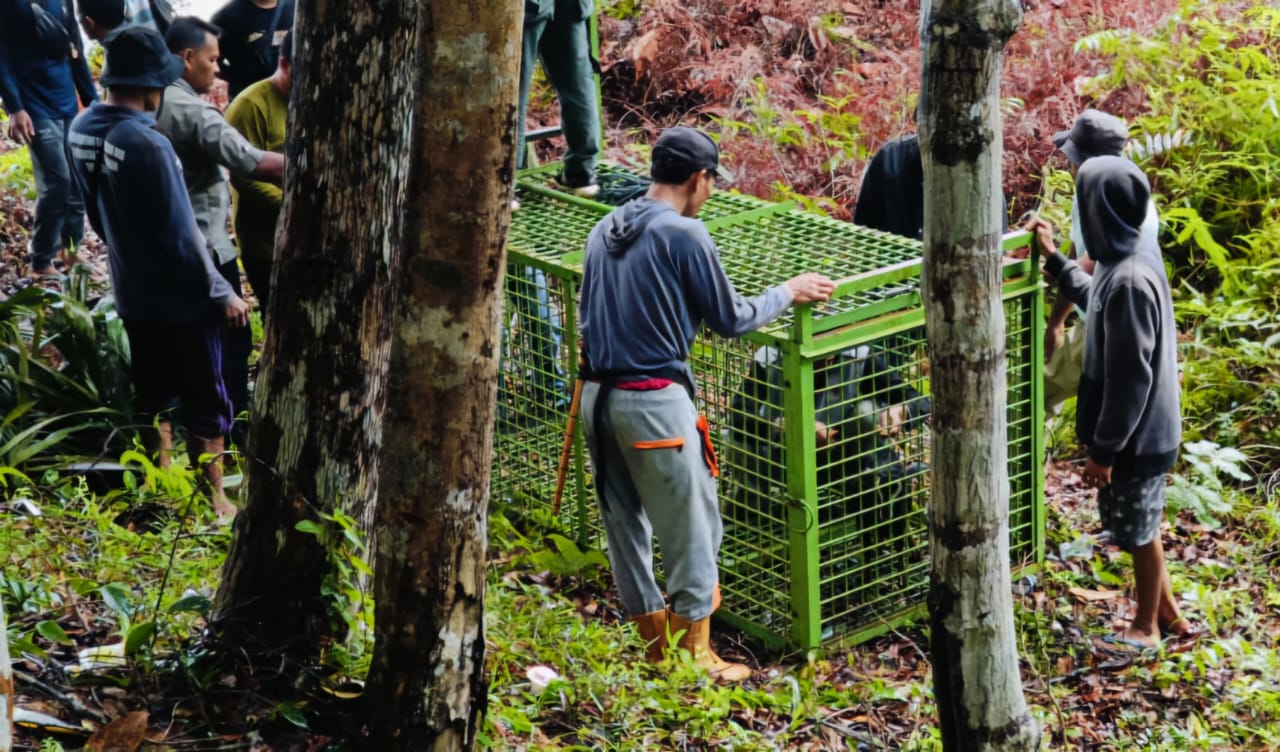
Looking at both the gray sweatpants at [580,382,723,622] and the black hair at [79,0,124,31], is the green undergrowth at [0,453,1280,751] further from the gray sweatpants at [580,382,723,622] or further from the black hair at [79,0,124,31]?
the black hair at [79,0,124,31]

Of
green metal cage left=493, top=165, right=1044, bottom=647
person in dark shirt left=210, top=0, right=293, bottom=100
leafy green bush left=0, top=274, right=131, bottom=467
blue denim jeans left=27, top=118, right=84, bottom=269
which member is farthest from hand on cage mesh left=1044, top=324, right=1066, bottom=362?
blue denim jeans left=27, top=118, right=84, bottom=269

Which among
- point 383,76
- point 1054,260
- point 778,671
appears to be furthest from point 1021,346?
point 383,76

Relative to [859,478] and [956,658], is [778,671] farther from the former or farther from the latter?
[956,658]

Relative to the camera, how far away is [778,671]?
5.98 m

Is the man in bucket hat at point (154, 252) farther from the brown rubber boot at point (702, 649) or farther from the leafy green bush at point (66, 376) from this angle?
the brown rubber boot at point (702, 649)

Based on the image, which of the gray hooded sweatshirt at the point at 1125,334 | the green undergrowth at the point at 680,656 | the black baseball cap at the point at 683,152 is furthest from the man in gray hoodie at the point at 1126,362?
the black baseball cap at the point at 683,152

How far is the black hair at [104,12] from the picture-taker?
8.37 meters

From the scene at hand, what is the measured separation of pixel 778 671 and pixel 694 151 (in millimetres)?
2158

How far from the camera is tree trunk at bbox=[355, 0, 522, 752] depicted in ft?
12.0

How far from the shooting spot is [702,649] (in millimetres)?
5887

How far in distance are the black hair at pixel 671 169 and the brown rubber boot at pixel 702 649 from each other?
174cm

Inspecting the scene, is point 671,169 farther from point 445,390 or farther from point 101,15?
point 101,15

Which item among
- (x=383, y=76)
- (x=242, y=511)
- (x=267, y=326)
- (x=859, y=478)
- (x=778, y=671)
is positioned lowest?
(x=778, y=671)

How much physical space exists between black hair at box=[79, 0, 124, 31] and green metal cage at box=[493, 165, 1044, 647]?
10.6 feet
